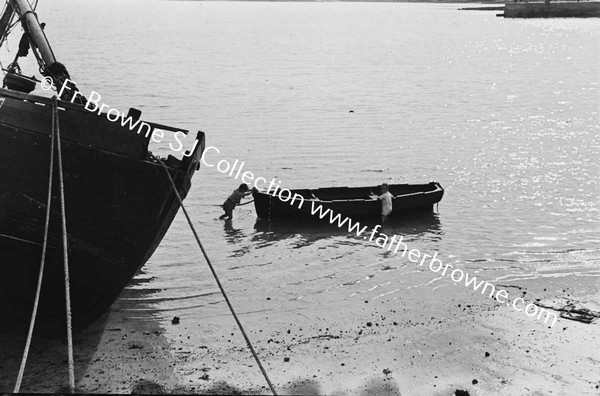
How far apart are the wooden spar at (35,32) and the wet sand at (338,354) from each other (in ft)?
17.5

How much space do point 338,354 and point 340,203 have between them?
7.80m

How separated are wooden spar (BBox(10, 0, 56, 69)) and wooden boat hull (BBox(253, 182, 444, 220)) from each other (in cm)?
666

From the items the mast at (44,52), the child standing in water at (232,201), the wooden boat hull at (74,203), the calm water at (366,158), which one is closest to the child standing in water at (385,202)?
the calm water at (366,158)

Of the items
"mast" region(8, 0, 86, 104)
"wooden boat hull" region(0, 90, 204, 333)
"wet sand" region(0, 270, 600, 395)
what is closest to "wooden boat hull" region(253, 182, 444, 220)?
"wet sand" region(0, 270, 600, 395)

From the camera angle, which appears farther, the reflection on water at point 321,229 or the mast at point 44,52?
the reflection on water at point 321,229

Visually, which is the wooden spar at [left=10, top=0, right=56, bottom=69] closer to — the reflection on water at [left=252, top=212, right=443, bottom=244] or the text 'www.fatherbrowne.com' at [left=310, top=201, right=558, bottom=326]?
the reflection on water at [left=252, top=212, right=443, bottom=244]

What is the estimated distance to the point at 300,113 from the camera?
127 feet

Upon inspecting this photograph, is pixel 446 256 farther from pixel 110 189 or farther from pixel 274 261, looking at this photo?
pixel 110 189

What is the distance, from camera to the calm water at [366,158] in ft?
49.8

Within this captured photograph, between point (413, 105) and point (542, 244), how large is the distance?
27097 mm

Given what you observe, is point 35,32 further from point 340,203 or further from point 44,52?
point 340,203

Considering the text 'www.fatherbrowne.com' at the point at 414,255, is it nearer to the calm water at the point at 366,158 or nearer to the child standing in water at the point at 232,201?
the calm water at the point at 366,158

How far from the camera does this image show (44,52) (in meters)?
13.6

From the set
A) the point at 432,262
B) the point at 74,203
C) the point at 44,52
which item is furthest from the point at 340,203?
the point at 74,203
